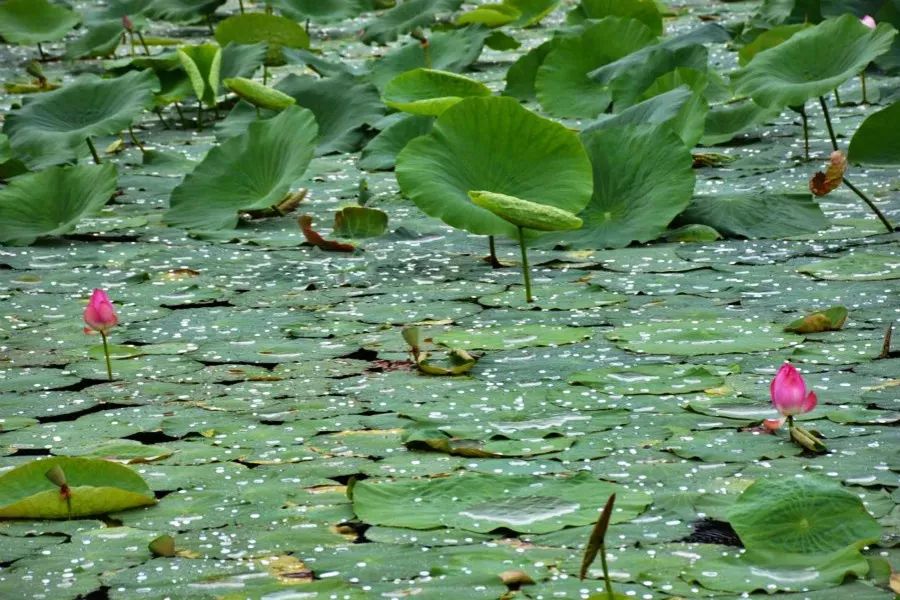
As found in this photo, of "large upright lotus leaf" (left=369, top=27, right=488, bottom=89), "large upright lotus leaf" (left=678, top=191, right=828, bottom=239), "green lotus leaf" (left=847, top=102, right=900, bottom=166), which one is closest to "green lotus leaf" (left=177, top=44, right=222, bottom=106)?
"large upright lotus leaf" (left=369, top=27, right=488, bottom=89)

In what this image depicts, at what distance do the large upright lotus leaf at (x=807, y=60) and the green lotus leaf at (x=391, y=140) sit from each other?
809 mm

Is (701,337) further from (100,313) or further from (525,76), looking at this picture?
(525,76)

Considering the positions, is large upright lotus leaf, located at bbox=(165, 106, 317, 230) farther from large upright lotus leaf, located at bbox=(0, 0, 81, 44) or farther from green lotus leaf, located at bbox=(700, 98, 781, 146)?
large upright lotus leaf, located at bbox=(0, 0, 81, 44)

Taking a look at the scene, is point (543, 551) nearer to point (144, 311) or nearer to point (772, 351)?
point (772, 351)

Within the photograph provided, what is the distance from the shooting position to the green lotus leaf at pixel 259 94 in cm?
373

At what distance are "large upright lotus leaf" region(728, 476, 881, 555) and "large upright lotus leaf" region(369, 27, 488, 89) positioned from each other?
10.0ft

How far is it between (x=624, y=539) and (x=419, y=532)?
224 millimetres

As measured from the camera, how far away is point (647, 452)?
1.85 metres

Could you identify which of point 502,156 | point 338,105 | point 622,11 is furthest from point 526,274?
point 622,11

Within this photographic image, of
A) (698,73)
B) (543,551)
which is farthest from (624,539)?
(698,73)

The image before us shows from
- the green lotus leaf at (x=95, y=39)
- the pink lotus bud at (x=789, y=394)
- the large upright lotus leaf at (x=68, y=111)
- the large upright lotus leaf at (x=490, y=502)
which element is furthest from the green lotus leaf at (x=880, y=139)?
the green lotus leaf at (x=95, y=39)

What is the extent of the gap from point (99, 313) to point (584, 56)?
227 cm

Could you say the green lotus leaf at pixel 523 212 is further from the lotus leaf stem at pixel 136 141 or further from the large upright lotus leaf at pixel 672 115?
the lotus leaf stem at pixel 136 141

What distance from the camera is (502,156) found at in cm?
281
